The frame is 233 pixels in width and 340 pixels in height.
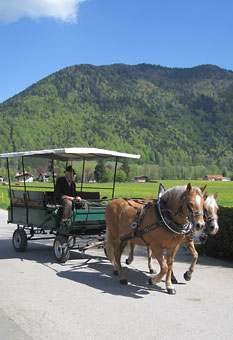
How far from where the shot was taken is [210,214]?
6.30 meters

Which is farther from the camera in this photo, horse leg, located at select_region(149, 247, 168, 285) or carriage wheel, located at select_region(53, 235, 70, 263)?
carriage wheel, located at select_region(53, 235, 70, 263)

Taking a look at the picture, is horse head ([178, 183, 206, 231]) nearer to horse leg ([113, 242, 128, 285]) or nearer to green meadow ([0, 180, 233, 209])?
horse leg ([113, 242, 128, 285])

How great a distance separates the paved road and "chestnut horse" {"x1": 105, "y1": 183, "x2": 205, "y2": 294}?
0.49 m

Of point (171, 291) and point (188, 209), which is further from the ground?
point (188, 209)

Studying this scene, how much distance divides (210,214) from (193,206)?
0.59 meters

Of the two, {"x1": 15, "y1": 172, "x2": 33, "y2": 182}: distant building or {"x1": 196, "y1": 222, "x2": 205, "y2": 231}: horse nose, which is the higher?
{"x1": 15, "y1": 172, "x2": 33, "y2": 182}: distant building

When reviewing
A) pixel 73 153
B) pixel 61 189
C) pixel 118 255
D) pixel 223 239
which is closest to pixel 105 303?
pixel 118 255

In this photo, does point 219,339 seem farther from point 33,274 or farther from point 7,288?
point 33,274

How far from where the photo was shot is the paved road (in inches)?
179

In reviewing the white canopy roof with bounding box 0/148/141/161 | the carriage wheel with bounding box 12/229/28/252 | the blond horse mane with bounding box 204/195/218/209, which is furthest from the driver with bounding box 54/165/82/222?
the blond horse mane with bounding box 204/195/218/209

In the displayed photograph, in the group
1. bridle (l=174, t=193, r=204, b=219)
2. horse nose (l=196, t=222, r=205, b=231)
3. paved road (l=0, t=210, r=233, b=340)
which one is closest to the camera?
paved road (l=0, t=210, r=233, b=340)

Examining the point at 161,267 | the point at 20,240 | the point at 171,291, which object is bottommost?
the point at 20,240

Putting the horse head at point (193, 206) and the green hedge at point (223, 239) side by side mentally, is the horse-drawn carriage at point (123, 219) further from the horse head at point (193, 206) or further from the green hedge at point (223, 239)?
the green hedge at point (223, 239)

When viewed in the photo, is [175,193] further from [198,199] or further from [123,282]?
[123,282]
